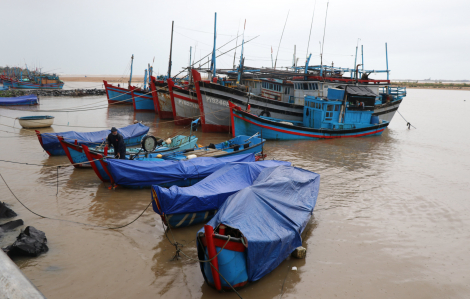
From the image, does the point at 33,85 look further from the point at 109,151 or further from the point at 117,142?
the point at 117,142

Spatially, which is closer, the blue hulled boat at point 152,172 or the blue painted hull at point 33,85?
the blue hulled boat at point 152,172

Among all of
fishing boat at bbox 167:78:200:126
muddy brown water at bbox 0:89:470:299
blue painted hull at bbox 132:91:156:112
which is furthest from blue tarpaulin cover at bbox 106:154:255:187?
blue painted hull at bbox 132:91:156:112

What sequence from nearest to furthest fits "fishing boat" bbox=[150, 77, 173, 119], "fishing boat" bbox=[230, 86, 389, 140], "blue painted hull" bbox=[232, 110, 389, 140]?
"blue painted hull" bbox=[232, 110, 389, 140] < "fishing boat" bbox=[230, 86, 389, 140] < "fishing boat" bbox=[150, 77, 173, 119]

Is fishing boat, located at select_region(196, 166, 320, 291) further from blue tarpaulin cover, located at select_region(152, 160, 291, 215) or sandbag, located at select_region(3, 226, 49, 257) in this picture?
sandbag, located at select_region(3, 226, 49, 257)

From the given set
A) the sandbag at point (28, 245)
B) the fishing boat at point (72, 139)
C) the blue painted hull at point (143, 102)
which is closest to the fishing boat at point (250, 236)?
the sandbag at point (28, 245)

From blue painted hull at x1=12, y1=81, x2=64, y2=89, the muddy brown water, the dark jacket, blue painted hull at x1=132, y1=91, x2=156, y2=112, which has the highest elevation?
blue painted hull at x1=12, y1=81, x2=64, y2=89

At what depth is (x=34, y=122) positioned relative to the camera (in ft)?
74.4

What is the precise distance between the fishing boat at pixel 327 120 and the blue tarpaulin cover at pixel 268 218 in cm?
1206

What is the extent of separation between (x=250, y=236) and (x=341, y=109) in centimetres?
1877

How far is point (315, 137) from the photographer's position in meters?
21.6

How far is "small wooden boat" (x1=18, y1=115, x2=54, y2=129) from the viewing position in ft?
73.2

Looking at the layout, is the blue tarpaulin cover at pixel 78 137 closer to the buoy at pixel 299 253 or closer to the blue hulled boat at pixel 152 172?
the blue hulled boat at pixel 152 172

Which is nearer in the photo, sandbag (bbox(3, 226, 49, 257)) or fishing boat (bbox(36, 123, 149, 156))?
sandbag (bbox(3, 226, 49, 257))

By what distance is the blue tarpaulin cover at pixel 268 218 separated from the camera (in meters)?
6.00
